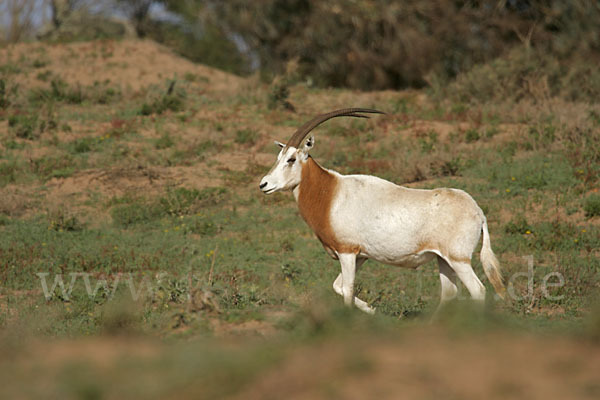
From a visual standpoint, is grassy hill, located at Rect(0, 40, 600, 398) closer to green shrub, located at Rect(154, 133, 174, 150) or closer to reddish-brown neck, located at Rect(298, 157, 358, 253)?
green shrub, located at Rect(154, 133, 174, 150)

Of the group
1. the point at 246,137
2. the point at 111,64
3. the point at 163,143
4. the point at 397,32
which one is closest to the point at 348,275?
the point at 246,137

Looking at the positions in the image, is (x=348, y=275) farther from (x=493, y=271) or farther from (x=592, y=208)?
(x=592, y=208)

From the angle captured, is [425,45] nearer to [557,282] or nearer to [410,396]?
[557,282]

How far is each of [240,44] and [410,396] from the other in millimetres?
30659

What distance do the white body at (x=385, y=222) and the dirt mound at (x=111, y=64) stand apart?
14.6 metres

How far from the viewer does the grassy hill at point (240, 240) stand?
14.6 feet

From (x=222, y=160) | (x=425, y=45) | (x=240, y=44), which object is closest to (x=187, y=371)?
(x=222, y=160)

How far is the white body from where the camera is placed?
778cm

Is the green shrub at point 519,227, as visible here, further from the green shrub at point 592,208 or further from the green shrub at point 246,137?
the green shrub at point 246,137

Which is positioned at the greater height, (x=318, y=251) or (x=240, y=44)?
(x=318, y=251)

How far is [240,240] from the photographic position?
12.3 meters

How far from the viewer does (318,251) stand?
39.1ft

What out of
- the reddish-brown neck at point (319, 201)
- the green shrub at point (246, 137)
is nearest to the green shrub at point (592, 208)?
the reddish-brown neck at point (319, 201)

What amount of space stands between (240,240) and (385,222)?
189 inches
